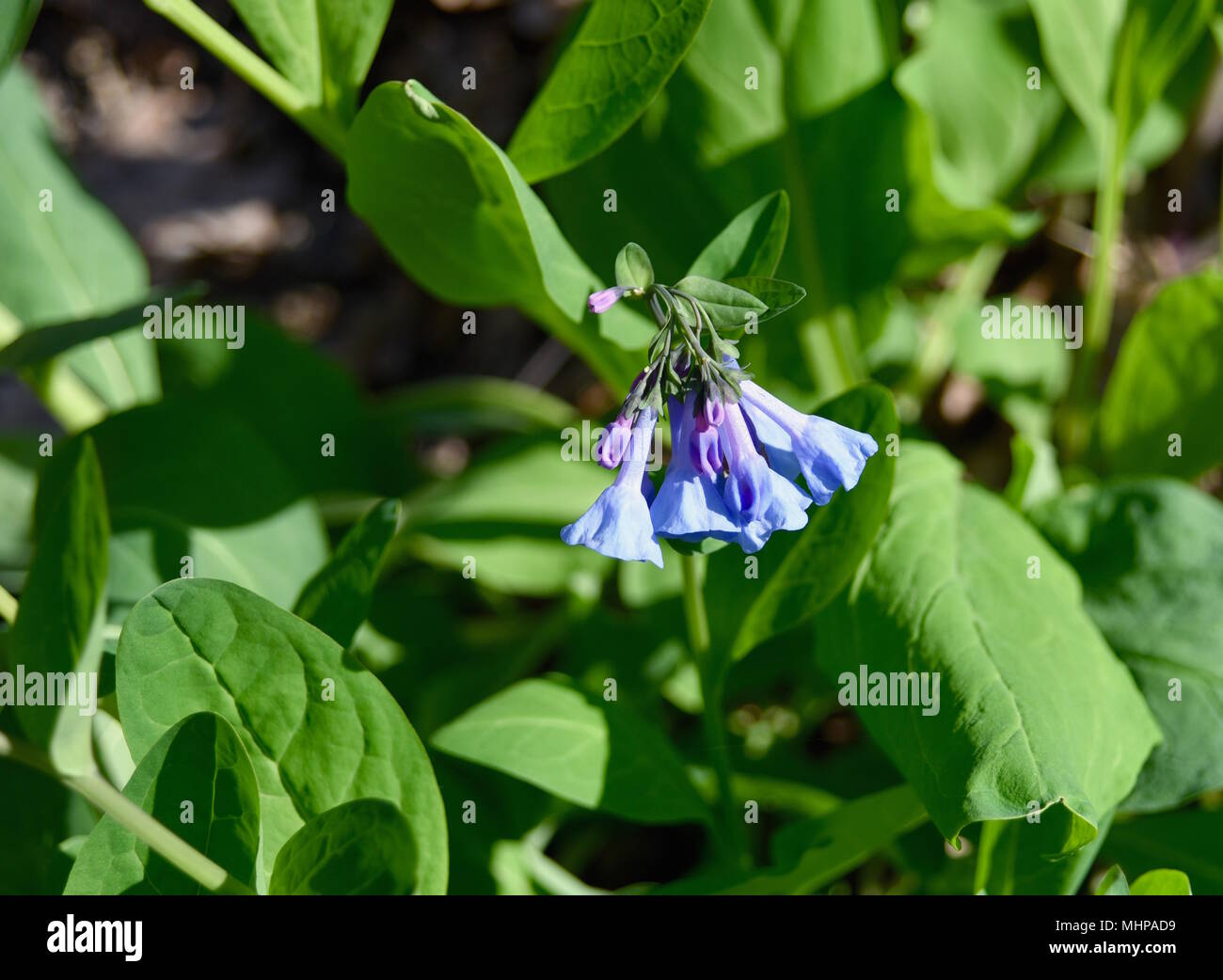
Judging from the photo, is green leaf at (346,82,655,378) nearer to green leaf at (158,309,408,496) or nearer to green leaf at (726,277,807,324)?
green leaf at (726,277,807,324)

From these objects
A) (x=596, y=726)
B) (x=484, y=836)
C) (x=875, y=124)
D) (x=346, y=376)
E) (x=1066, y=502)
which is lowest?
(x=484, y=836)

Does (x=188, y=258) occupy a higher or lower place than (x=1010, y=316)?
higher

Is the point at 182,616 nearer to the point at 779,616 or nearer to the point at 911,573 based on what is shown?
the point at 779,616

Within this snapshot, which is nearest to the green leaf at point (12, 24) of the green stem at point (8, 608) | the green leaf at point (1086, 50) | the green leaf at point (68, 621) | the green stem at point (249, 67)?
the green stem at point (249, 67)

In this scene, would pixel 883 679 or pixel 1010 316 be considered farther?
pixel 1010 316

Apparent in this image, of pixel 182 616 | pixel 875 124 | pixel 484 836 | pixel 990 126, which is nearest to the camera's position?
pixel 182 616

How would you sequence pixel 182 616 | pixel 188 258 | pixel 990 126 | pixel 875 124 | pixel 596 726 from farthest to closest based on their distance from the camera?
1. pixel 188 258
2. pixel 990 126
3. pixel 875 124
4. pixel 596 726
5. pixel 182 616
